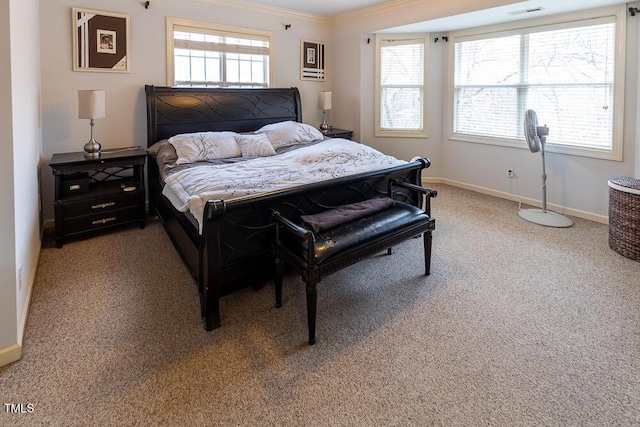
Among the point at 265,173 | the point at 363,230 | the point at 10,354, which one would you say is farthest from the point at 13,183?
the point at 363,230

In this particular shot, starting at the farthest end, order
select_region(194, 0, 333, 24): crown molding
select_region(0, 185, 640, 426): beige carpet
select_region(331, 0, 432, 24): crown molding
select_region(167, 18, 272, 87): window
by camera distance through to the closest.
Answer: select_region(331, 0, 432, 24): crown molding → select_region(194, 0, 333, 24): crown molding → select_region(167, 18, 272, 87): window → select_region(0, 185, 640, 426): beige carpet

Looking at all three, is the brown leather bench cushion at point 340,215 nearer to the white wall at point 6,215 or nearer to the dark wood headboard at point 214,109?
the white wall at point 6,215

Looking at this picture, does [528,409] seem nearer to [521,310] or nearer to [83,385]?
[521,310]

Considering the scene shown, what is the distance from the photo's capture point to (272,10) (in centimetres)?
505

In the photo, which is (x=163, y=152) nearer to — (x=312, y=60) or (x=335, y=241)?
(x=335, y=241)

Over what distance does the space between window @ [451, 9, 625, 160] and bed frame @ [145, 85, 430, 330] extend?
7.26 ft

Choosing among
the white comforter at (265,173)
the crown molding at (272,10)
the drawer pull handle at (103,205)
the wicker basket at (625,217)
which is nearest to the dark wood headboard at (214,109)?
the drawer pull handle at (103,205)

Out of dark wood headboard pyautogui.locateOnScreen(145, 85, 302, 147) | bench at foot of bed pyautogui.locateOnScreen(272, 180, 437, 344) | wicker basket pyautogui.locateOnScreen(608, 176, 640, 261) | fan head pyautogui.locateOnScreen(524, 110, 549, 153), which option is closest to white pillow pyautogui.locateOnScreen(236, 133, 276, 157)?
dark wood headboard pyautogui.locateOnScreen(145, 85, 302, 147)

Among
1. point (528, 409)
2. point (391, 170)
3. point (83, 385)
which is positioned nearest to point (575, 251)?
point (391, 170)

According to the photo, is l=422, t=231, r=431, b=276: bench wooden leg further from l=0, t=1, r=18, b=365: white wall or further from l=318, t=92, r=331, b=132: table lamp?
l=318, t=92, r=331, b=132: table lamp

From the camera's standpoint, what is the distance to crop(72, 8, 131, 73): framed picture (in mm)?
3787

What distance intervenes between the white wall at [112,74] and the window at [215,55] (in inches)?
3.7

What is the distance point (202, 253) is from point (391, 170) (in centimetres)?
165

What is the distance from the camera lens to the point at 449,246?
3461mm
